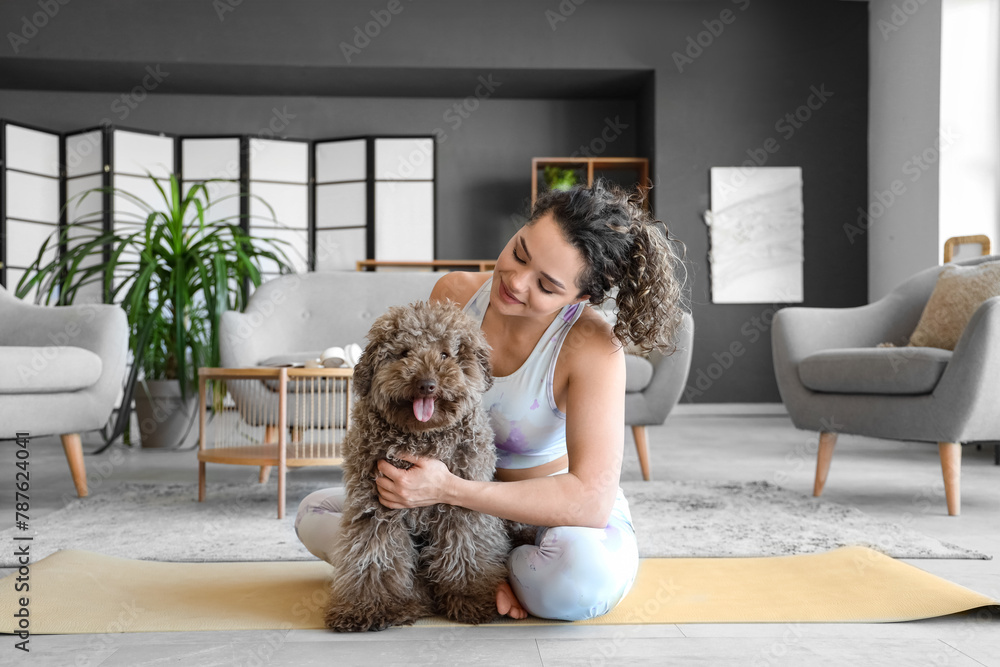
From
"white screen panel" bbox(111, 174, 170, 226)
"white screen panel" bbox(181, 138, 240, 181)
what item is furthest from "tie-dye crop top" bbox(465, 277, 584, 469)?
"white screen panel" bbox(181, 138, 240, 181)

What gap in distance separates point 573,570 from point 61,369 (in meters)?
2.18

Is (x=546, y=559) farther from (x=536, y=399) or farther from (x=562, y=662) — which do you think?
(x=536, y=399)

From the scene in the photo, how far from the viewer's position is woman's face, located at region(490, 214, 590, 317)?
1.40 metres

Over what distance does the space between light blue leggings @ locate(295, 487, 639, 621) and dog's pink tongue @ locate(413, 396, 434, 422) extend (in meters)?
0.37

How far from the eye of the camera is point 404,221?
7344 mm

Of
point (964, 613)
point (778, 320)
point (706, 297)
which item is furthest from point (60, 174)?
point (964, 613)

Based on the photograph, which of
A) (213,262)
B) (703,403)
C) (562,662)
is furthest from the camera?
(703,403)

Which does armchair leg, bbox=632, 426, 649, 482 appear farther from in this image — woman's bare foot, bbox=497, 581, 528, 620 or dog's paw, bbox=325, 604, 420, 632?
dog's paw, bbox=325, 604, 420, 632

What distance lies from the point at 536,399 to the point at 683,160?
5.47 metres

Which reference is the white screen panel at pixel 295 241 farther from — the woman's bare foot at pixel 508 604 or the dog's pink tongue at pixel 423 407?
the dog's pink tongue at pixel 423 407

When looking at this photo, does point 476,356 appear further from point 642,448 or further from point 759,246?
point 759,246

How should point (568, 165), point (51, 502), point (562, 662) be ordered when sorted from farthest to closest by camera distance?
point (568, 165) < point (51, 502) < point (562, 662)

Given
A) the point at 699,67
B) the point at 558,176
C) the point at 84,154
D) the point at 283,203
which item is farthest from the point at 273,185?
the point at 699,67

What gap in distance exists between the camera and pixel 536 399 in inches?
59.7
